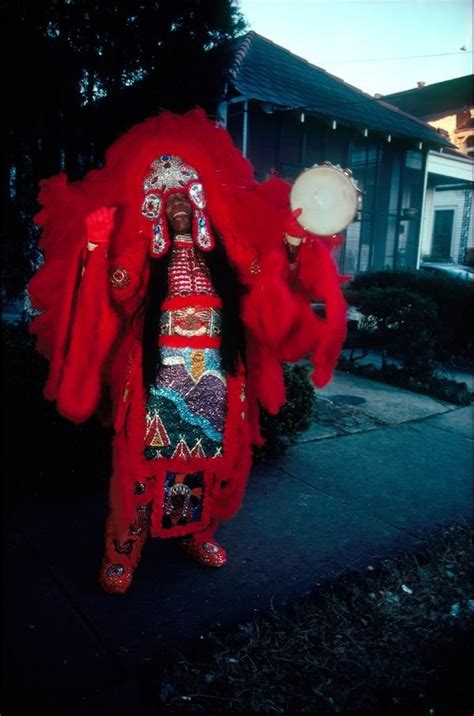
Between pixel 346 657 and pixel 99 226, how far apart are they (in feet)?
6.27

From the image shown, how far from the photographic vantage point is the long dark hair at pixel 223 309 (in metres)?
2.21

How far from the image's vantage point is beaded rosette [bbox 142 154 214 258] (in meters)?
2.17

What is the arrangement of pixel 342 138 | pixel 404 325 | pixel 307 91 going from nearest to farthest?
1. pixel 404 325
2. pixel 307 91
3. pixel 342 138

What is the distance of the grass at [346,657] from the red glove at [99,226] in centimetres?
→ 159

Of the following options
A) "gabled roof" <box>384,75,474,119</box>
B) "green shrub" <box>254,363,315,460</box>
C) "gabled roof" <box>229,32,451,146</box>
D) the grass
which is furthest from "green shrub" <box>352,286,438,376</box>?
"gabled roof" <box>384,75,474,119</box>

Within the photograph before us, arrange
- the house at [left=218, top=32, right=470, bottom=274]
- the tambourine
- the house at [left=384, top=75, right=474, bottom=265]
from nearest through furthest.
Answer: the tambourine
the house at [left=218, top=32, right=470, bottom=274]
the house at [left=384, top=75, right=474, bottom=265]

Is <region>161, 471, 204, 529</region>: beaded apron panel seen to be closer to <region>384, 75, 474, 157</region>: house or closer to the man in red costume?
the man in red costume

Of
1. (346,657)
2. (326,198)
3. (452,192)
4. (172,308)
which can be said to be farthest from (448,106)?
(346,657)

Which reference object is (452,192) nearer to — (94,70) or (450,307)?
(450,307)

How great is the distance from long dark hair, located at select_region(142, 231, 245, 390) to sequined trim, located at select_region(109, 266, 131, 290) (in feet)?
0.34

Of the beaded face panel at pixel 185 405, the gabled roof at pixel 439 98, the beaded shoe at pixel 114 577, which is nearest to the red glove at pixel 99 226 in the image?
the beaded face panel at pixel 185 405

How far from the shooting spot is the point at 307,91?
11.3m

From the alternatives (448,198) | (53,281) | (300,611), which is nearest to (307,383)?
(300,611)

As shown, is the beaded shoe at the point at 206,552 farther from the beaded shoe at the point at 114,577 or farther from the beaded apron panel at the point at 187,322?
the beaded apron panel at the point at 187,322
